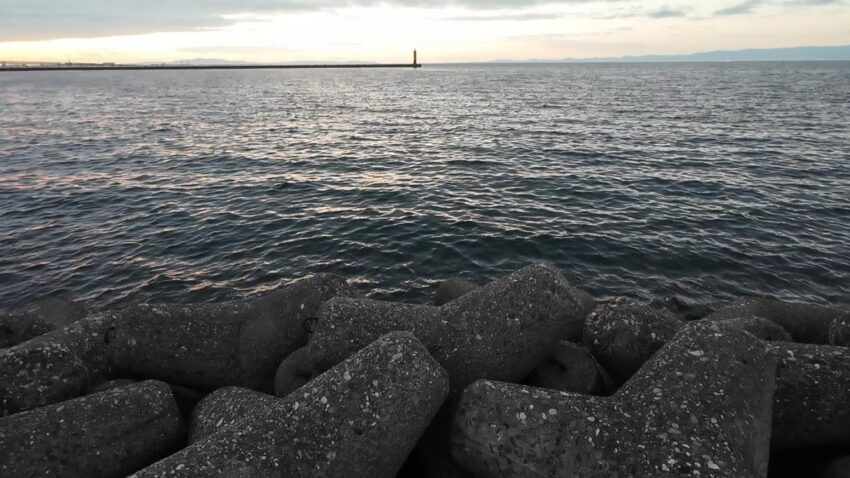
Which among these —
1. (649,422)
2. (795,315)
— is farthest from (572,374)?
(795,315)

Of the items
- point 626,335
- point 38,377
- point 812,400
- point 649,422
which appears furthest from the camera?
point 626,335

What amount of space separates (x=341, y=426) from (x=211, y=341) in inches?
142

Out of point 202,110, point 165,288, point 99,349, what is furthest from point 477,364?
point 202,110

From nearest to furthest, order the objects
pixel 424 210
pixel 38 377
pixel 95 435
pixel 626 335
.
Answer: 1. pixel 95 435
2. pixel 38 377
3. pixel 626 335
4. pixel 424 210

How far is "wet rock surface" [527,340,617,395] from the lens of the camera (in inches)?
252

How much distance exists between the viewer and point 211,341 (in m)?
7.10

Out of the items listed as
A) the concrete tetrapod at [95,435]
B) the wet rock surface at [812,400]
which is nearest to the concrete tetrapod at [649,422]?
the wet rock surface at [812,400]

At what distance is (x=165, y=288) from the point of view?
13.3 m

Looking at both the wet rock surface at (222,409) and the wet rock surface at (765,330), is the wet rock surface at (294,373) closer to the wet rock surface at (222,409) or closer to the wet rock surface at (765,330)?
the wet rock surface at (222,409)

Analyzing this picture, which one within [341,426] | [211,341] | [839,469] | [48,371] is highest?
[341,426]

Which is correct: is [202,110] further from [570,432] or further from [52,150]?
[570,432]

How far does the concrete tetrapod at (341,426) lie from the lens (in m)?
4.23

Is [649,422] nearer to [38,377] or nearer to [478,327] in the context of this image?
[478,327]

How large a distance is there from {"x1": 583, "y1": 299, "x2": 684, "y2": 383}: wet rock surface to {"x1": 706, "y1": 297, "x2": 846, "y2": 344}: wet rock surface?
3.06 meters
